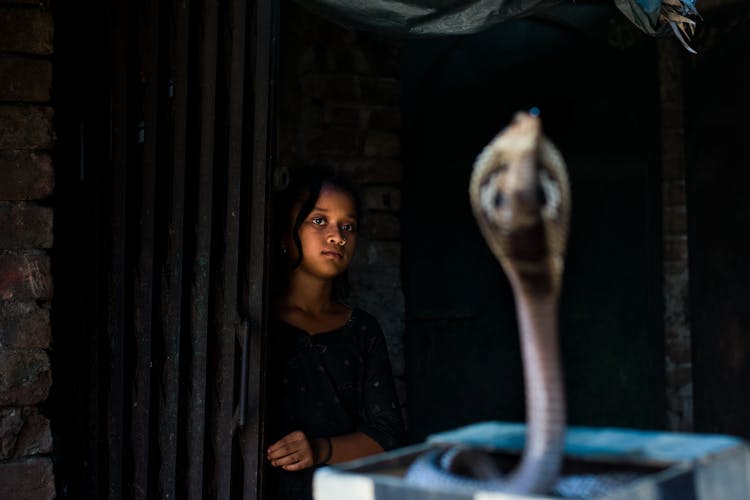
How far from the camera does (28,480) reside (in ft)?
7.80

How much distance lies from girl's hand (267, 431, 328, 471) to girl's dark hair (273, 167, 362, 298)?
51 centimetres

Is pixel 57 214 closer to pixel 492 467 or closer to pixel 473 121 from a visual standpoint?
pixel 492 467

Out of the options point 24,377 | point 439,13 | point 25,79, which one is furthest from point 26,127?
point 439,13

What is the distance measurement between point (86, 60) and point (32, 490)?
113cm

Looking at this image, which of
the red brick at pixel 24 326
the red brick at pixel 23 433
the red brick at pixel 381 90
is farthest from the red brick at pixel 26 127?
the red brick at pixel 381 90

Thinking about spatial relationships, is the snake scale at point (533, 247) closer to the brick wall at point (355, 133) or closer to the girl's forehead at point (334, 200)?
the girl's forehead at point (334, 200)

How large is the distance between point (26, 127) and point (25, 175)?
0.11 metres

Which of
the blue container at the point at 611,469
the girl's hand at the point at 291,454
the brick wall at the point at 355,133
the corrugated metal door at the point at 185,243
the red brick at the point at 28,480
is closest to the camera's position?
the blue container at the point at 611,469

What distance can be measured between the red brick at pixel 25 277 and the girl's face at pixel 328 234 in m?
0.76

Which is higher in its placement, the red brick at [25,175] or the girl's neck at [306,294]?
the red brick at [25,175]

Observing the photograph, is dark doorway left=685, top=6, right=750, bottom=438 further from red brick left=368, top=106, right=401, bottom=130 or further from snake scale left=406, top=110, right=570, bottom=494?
snake scale left=406, top=110, right=570, bottom=494

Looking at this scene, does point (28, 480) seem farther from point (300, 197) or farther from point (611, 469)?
point (611, 469)

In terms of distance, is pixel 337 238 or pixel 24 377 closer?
pixel 24 377

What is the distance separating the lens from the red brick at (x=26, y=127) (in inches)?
93.4
